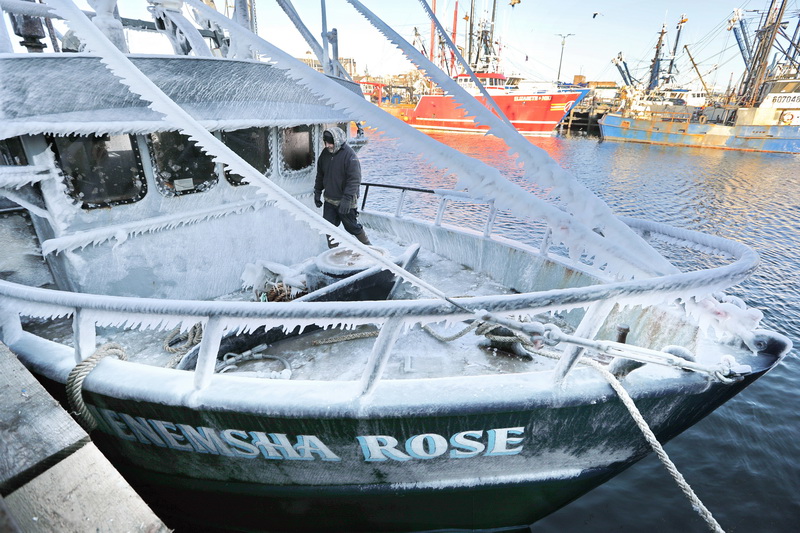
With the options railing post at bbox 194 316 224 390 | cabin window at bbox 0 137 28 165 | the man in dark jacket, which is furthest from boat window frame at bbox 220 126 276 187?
railing post at bbox 194 316 224 390

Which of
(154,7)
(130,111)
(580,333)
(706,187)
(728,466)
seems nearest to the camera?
(580,333)

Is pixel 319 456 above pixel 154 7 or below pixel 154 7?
below

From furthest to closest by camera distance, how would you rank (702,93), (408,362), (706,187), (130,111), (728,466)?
(702,93)
(706,187)
(728,466)
(408,362)
(130,111)

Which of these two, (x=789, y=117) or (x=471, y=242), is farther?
(x=789, y=117)

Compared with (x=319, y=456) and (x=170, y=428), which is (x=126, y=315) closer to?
(x=170, y=428)

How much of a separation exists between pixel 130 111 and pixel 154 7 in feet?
9.81

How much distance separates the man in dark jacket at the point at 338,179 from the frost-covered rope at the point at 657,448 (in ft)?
12.6

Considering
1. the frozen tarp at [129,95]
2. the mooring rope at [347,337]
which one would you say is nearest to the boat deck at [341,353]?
the mooring rope at [347,337]

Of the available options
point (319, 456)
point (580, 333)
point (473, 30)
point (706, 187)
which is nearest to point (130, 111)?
point (319, 456)

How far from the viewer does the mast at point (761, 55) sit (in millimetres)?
35719

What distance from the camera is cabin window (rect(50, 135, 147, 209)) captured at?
143 inches

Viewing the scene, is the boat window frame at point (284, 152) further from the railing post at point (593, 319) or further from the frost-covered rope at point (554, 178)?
the railing post at point (593, 319)

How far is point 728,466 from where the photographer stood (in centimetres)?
485

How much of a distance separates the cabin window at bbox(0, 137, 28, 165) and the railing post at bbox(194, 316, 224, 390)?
2912 mm
